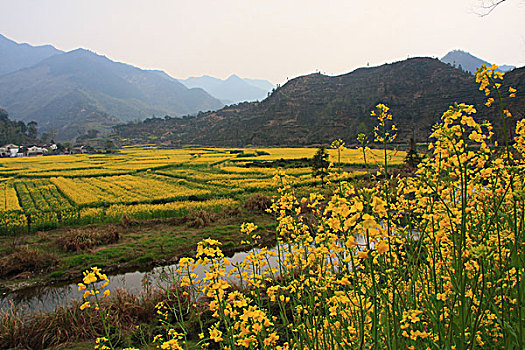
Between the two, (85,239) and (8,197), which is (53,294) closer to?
(85,239)

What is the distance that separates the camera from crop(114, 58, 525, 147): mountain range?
57219mm

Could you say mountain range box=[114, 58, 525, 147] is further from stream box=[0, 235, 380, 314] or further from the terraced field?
stream box=[0, 235, 380, 314]

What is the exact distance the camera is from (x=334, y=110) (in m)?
73.4

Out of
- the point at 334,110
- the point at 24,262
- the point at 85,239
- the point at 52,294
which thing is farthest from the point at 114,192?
the point at 334,110

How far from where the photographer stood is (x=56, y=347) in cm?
639

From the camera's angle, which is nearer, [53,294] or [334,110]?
[53,294]

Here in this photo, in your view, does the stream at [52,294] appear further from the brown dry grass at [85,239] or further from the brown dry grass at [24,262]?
the brown dry grass at [85,239]

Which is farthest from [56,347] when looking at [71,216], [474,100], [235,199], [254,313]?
[474,100]

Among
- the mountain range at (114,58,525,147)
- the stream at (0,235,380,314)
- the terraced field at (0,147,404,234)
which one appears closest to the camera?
the stream at (0,235,380,314)

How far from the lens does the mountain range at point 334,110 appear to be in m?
57.2

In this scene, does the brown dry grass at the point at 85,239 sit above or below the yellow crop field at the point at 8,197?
below

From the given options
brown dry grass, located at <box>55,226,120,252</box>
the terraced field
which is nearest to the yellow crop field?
the terraced field

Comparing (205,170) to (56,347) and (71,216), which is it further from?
(56,347)

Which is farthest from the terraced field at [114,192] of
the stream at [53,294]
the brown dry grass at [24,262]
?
the stream at [53,294]
